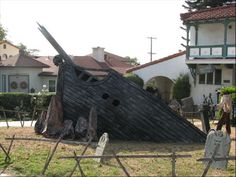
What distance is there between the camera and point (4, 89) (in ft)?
124

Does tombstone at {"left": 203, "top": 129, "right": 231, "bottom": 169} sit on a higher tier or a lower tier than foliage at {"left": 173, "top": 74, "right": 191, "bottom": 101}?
higher

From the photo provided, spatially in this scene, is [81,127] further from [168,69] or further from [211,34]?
[168,69]

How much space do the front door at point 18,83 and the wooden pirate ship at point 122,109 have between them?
23.9 meters

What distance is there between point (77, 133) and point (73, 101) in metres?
1.08

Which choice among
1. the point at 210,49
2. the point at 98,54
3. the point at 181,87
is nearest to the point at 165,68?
the point at 181,87

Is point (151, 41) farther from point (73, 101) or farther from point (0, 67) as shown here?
point (73, 101)

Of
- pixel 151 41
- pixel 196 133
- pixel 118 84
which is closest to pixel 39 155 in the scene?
pixel 118 84

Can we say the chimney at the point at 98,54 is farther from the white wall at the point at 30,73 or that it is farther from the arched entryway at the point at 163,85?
the arched entryway at the point at 163,85

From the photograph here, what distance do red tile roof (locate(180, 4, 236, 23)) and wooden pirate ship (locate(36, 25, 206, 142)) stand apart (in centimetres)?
1466

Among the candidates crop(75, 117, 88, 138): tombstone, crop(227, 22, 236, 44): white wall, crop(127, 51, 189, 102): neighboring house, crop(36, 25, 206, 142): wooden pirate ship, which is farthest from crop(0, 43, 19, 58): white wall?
crop(75, 117, 88, 138): tombstone

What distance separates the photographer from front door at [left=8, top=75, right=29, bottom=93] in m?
37.5

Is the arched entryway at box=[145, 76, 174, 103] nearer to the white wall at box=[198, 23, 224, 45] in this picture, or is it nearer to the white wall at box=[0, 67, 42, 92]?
the white wall at box=[198, 23, 224, 45]

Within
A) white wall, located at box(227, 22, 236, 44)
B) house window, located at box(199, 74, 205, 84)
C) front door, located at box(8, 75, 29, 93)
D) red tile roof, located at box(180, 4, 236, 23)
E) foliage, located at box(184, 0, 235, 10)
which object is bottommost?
front door, located at box(8, 75, 29, 93)

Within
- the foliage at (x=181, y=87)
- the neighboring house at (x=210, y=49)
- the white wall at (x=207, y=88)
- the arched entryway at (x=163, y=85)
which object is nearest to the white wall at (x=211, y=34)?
the neighboring house at (x=210, y=49)
